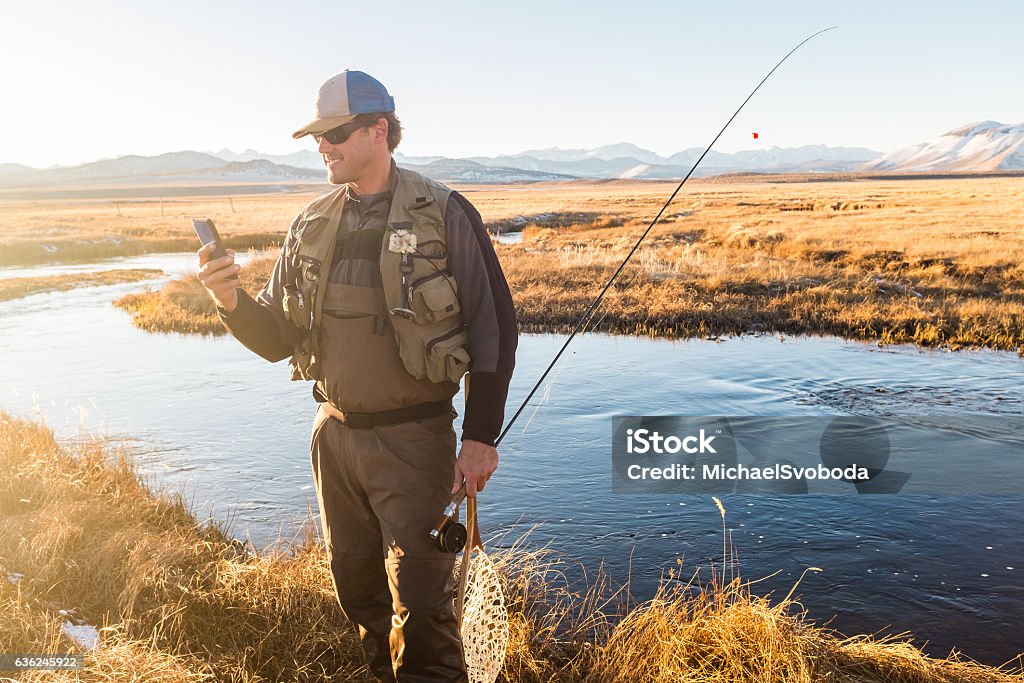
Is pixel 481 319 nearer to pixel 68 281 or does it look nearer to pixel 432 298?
pixel 432 298

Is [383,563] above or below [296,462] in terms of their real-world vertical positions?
above

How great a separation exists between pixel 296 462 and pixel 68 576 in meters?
3.94

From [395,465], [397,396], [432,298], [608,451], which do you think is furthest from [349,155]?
[608,451]

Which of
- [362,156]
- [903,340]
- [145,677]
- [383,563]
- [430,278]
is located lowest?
[903,340]

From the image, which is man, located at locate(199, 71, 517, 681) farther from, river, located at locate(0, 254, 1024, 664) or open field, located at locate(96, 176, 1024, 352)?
open field, located at locate(96, 176, 1024, 352)

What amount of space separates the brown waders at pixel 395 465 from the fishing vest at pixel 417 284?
7 centimetres

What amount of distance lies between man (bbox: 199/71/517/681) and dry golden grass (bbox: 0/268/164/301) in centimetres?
2123

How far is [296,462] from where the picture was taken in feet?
26.4

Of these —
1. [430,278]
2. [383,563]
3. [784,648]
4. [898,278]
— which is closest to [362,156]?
[430,278]

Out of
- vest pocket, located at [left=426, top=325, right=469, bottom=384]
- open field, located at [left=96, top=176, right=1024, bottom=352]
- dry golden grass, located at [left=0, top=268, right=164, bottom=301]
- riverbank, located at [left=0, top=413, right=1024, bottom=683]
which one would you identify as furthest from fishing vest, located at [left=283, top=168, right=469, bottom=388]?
dry golden grass, located at [left=0, top=268, right=164, bottom=301]

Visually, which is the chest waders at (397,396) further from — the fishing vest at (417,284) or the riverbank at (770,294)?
the riverbank at (770,294)

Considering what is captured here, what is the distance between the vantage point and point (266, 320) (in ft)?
9.75

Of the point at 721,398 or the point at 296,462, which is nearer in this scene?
the point at 296,462

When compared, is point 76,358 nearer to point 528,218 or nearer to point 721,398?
point 721,398
